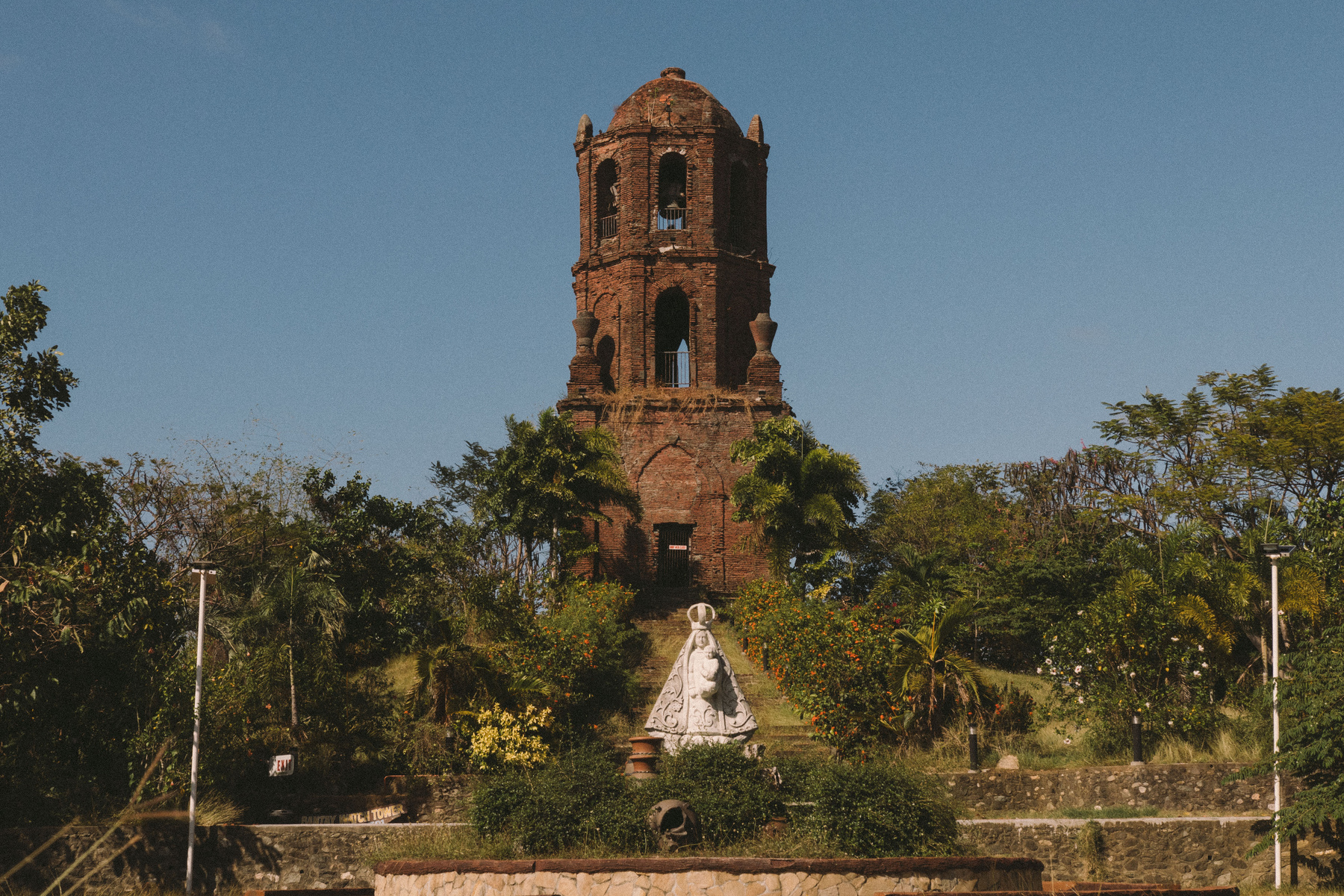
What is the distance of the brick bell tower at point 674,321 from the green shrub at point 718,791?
55.2 feet

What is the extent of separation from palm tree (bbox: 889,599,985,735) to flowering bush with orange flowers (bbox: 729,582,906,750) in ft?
0.84

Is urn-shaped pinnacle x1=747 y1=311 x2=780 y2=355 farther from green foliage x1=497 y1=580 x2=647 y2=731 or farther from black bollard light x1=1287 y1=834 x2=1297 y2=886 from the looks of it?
black bollard light x1=1287 y1=834 x2=1297 y2=886

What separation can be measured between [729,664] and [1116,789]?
5.71 meters

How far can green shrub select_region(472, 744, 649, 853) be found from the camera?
572 inches

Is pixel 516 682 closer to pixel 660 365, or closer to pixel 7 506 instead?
pixel 7 506

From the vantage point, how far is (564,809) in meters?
14.7

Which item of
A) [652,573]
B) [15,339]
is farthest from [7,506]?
[652,573]

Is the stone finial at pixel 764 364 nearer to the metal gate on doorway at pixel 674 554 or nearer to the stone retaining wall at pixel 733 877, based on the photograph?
the metal gate on doorway at pixel 674 554

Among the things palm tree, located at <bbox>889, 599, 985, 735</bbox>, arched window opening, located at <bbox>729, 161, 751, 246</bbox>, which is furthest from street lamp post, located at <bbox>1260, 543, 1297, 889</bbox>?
arched window opening, located at <bbox>729, 161, 751, 246</bbox>

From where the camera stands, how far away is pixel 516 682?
2330 cm

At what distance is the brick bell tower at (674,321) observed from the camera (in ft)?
110

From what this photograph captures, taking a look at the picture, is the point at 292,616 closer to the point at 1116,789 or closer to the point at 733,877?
the point at 733,877

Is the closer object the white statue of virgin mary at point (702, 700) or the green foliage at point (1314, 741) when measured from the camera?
the green foliage at point (1314, 741)

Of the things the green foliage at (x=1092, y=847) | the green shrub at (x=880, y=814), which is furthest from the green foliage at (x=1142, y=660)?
the green shrub at (x=880, y=814)
